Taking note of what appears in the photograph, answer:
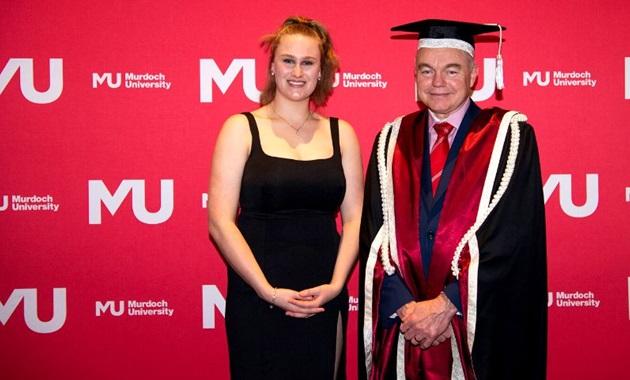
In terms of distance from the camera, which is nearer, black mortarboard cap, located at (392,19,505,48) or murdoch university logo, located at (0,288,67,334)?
black mortarboard cap, located at (392,19,505,48)

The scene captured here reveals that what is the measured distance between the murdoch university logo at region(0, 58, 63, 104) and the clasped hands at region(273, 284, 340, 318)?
1733 millimetres

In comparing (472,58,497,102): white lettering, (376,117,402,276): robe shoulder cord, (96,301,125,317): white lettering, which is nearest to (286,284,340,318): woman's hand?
(376,117,402,276): robe shoulder cord

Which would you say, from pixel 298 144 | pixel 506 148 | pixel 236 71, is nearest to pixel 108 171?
pixel 236 71

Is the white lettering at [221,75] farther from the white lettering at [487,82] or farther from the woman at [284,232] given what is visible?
the white lettering at [487,82]

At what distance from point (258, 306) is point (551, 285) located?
177 centimetres

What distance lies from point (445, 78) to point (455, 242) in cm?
66

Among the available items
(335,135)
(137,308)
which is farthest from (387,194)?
(137,308)

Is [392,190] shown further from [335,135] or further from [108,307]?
[108,307]

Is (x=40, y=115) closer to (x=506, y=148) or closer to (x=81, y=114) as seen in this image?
(x=81, y=114)

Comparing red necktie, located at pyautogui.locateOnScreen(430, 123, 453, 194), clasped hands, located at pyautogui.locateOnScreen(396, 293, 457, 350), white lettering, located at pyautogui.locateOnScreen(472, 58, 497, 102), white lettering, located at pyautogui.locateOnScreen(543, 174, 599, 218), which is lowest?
clasped hands, located at pyautogui.locateOnScreen(396, 293, 457, 350)

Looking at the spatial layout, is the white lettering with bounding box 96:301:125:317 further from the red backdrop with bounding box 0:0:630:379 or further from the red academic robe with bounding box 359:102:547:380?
the red academic robe with bounding box 359:102:547:380

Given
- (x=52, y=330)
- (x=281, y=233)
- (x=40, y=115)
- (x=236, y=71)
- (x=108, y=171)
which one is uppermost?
(x=236, y=71)

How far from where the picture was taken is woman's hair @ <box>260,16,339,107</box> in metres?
3.03

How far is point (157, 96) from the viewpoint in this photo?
145 inches
